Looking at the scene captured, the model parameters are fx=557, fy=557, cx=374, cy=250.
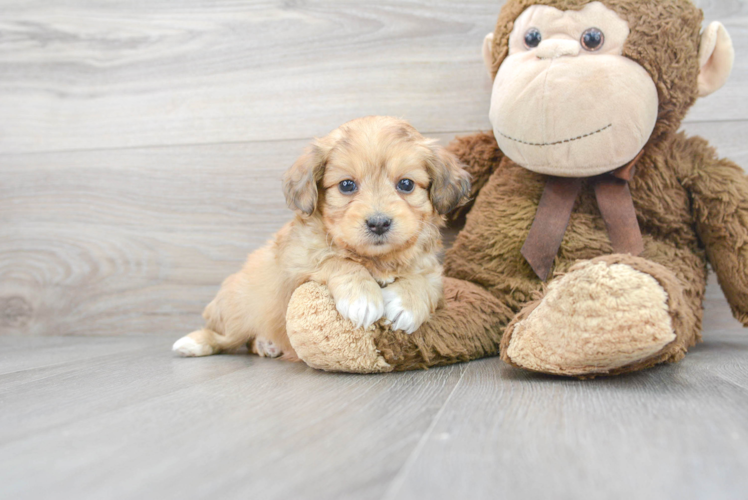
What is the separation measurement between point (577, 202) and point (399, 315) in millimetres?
675

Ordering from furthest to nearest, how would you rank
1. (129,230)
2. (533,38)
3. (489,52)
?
1. (129,230)
2. (489,52)
3. (533,38)

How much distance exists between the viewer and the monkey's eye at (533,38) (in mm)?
1526

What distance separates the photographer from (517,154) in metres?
1.56

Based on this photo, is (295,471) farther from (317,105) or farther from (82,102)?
(82,102)

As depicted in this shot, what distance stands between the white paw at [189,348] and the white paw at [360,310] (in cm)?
72

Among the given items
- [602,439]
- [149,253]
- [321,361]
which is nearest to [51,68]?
[149,253]

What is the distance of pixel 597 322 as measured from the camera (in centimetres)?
111

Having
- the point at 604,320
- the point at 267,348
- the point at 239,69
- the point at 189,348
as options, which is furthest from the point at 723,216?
the point at 239,69

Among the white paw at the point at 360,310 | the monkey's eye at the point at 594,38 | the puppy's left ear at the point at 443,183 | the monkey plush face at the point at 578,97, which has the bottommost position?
the white paw at the point at 360,310

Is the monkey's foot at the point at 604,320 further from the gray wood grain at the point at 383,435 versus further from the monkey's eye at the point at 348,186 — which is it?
the monkey's eye at the point at 348,186

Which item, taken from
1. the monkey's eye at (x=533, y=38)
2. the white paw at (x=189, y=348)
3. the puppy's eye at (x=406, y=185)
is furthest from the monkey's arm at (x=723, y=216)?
the white paw at (x=189, y=348)

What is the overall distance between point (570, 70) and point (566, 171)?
26 cm

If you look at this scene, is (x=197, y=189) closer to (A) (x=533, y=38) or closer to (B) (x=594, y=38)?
(A) (x=533, y=38)

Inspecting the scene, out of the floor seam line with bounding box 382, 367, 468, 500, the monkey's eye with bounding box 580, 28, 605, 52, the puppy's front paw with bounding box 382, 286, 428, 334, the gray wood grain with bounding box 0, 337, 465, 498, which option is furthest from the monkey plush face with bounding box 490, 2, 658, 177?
the floor seam line with bounding box 382, 367, 468, 500
